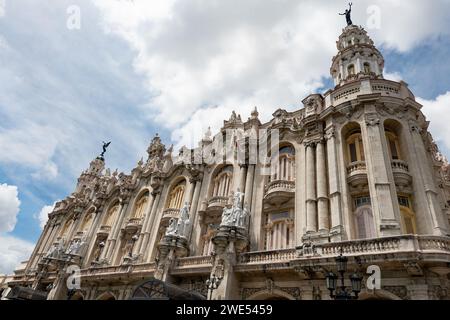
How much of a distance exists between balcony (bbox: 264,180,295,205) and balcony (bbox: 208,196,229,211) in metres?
3.50

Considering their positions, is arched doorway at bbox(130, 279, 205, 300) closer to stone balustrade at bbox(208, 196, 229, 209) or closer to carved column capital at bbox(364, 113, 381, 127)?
stone balustrade at bbox(208, 196, 229, 209)

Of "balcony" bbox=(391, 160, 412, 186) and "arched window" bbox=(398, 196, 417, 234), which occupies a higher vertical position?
"balcony" bbox=(391, 160, 412, 186)

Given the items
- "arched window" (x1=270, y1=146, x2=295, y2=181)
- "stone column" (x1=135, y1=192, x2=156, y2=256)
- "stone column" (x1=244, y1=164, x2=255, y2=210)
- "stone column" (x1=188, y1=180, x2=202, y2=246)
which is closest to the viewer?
"stone column" (x1=244, y1=164, x2=255, y2=210)

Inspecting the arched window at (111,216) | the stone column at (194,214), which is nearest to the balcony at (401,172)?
the stone column at (194,214)

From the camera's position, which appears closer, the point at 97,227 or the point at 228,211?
the point at 228,211

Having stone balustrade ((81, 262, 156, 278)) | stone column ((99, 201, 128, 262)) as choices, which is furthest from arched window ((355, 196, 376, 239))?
stone column ((99, 201, 128, 262))

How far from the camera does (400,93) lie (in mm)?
19984

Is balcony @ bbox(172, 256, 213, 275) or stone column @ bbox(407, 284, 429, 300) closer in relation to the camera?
stone column @ bbox(407, 284, 429, 300)

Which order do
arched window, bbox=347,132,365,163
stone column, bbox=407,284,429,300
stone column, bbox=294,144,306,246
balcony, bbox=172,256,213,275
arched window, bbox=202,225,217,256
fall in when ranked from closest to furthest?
stone column, bbox=407,284,429,300
stone column, bbox=294,144,306,246
balcony, bbox=172,256,213,275
arched window, bbox=347,132,365,163
arched window, bbox=202,225,217,256

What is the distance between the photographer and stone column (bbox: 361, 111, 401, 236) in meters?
14.8

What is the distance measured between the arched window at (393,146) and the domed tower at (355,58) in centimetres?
612
